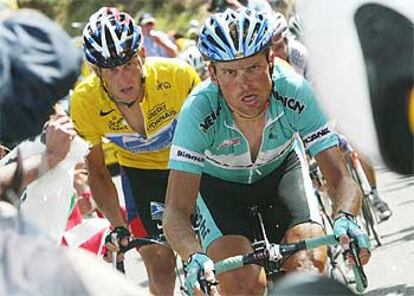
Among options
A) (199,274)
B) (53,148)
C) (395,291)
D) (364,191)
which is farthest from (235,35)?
(364,191)

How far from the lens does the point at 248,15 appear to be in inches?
236

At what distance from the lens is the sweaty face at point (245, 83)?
5.66 m

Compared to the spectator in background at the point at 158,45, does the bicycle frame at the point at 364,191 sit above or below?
above

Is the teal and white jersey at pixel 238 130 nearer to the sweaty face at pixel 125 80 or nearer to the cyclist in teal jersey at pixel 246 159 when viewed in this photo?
the cyclist in teal jersey at pixel 246 159

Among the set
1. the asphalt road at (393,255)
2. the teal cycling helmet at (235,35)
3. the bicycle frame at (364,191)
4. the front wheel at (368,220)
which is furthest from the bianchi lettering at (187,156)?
the front wheel at (368,220)

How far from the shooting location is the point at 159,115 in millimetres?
7281

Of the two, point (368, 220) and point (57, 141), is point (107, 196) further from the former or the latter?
point (368, 220)

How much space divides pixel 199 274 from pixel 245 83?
92 cm

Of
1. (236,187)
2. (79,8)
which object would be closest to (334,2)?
(236,187)

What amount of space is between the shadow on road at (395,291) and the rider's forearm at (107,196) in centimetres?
231

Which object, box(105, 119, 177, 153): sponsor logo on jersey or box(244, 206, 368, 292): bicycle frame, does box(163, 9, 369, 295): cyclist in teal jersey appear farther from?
box(105, 119, 177, 153): sponsor logo on jersey

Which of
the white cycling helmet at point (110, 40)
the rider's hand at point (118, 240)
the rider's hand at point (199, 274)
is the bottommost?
the rider's hand at point (118, 240)

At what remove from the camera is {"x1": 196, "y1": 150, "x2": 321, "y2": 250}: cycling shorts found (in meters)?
6.13

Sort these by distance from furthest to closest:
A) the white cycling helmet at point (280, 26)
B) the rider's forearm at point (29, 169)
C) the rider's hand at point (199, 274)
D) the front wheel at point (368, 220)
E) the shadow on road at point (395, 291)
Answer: the front wheel at point (368, 220), the shadow on road at point (395, 291), the white cycling helmet at point (280, 26), the rider's hand at point (199, 274), the rider's forearm at point (29, 169)
